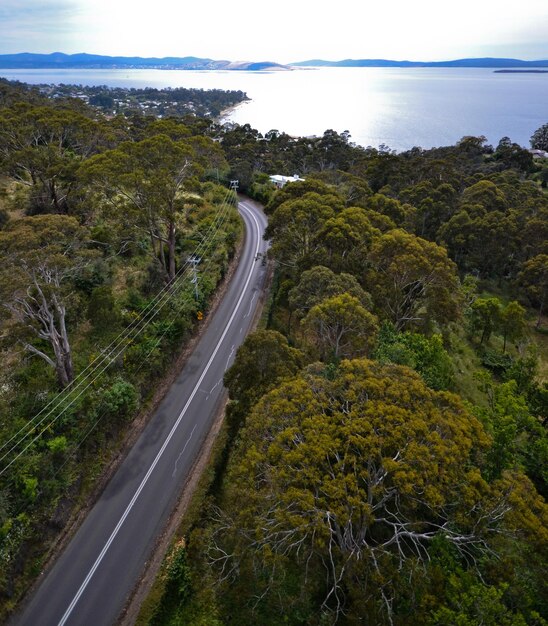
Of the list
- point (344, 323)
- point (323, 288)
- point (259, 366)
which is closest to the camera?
point (259, 366)

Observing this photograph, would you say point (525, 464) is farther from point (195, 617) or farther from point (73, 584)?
point (73, 584)

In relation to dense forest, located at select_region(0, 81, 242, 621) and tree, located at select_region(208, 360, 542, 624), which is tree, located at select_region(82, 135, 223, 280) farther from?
tree, located at select_region(208, 360, 542, 624)

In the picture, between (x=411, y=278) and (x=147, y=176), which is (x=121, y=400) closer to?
(x=147, y=176)

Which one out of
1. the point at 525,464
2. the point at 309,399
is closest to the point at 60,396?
the point at 309,399

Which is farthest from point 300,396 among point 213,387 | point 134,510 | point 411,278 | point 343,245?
point 343,245

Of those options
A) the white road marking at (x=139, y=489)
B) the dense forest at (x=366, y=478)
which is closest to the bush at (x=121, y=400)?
the white road marking at (x=139, y=489)

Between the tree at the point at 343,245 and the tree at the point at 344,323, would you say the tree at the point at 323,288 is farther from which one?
the tree at the point at 343,245

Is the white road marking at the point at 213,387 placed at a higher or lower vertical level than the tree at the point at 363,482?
lower
